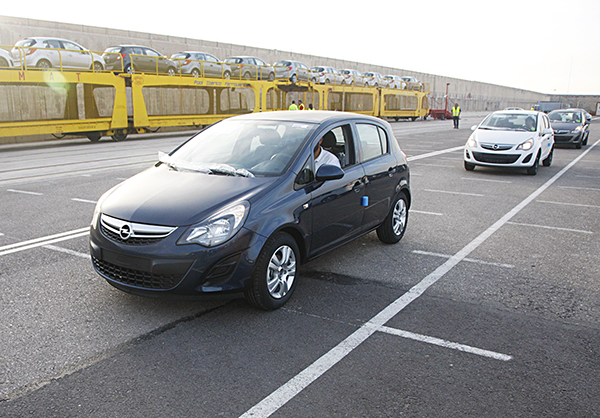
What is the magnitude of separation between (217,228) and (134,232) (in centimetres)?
64

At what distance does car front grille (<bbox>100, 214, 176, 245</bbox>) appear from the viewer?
390 cm

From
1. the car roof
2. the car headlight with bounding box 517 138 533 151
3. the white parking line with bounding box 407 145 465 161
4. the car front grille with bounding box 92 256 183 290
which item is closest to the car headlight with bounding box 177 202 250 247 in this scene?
the car front grille with bounding box 92 256 183 290

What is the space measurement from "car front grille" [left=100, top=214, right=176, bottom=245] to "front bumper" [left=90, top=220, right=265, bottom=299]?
3cm

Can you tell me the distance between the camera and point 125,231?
4008 mm

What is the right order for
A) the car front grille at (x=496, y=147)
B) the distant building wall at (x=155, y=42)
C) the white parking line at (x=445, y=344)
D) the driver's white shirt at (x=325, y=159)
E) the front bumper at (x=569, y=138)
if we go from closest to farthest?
1. the white parking line at (x=445, y=344)
2. the driver's white shirt at (x=325, y=159)
3. the car front grille at (x=496, y=147)
4. the front bumper at (x=569, y=138)
5. the distant building wall at (x=155, y=42)

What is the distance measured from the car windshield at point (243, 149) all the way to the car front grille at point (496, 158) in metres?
8.91

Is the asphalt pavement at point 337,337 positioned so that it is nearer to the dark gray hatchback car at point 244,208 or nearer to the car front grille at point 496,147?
the dark gray hatchback car at point 244,208

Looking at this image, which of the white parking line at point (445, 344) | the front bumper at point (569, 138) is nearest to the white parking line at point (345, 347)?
the white parking line at point (445, 344)

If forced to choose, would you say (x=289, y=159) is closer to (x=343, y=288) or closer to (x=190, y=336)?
(x=343, y=288)

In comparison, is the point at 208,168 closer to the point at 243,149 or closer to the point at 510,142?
the point at 243,149

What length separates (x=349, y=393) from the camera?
122 inches

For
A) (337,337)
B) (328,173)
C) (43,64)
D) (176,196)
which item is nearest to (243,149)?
(328,173)

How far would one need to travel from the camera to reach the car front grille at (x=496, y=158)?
1263 cm

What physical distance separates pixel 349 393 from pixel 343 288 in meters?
1.80
